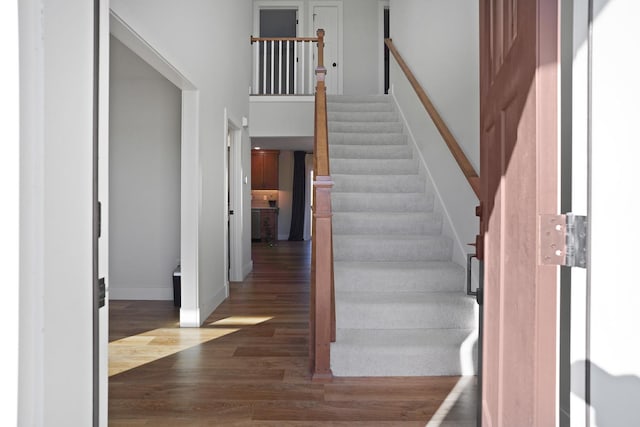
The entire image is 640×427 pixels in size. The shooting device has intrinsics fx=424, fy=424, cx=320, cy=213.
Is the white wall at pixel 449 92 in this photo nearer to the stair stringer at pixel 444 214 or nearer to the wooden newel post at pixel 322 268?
the stair stringer at pixel 444 214

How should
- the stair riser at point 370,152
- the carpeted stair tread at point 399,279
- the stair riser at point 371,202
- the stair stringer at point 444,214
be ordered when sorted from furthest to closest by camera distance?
the stair riser at point 370,152 < the stair riser at point 371,202 < the stair stringer at point 444,214 < the carpeted stair tread at point 399,279

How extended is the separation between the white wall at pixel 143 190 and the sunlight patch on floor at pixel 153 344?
4.13 feet

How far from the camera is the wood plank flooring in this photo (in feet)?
7.05

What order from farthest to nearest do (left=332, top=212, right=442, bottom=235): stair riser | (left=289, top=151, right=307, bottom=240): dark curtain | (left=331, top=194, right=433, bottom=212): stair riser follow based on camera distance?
(left=289, top=151, right=307, bottom=240): dark curtain, (left=331, top=194, right=433, bottom=212): stair riser, (left=332, top=212, right=442, bottom=235): stair riser

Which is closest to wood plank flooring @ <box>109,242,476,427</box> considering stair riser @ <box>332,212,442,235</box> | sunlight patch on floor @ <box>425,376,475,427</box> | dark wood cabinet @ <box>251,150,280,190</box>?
sunlight patch on floor @ <box>425,376,475,427</box>

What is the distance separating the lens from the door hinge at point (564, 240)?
81cm

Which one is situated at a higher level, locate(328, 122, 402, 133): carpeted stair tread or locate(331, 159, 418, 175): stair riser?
locate(328, 122, 402, 133): carpeted stair tread

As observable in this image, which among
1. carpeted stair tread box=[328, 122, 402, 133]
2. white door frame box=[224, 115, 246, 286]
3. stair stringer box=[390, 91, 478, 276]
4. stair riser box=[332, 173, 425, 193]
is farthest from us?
white door frame box=[224, 115, 246, 286]

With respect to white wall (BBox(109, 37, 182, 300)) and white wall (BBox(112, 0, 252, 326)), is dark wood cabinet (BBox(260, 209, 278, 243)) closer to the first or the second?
white wall (BBox(112, 0, 252, 326))

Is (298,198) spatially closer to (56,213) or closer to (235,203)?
(235,203)

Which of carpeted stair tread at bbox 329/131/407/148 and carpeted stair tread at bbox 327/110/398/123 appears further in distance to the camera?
carpeted stair tread at bbox 327/110/398/123

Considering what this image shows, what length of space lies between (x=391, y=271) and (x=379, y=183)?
132cm

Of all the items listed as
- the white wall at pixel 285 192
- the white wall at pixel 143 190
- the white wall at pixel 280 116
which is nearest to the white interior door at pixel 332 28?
the white wall at pixel 280 116

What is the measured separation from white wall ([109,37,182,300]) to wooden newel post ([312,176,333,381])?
262cm
